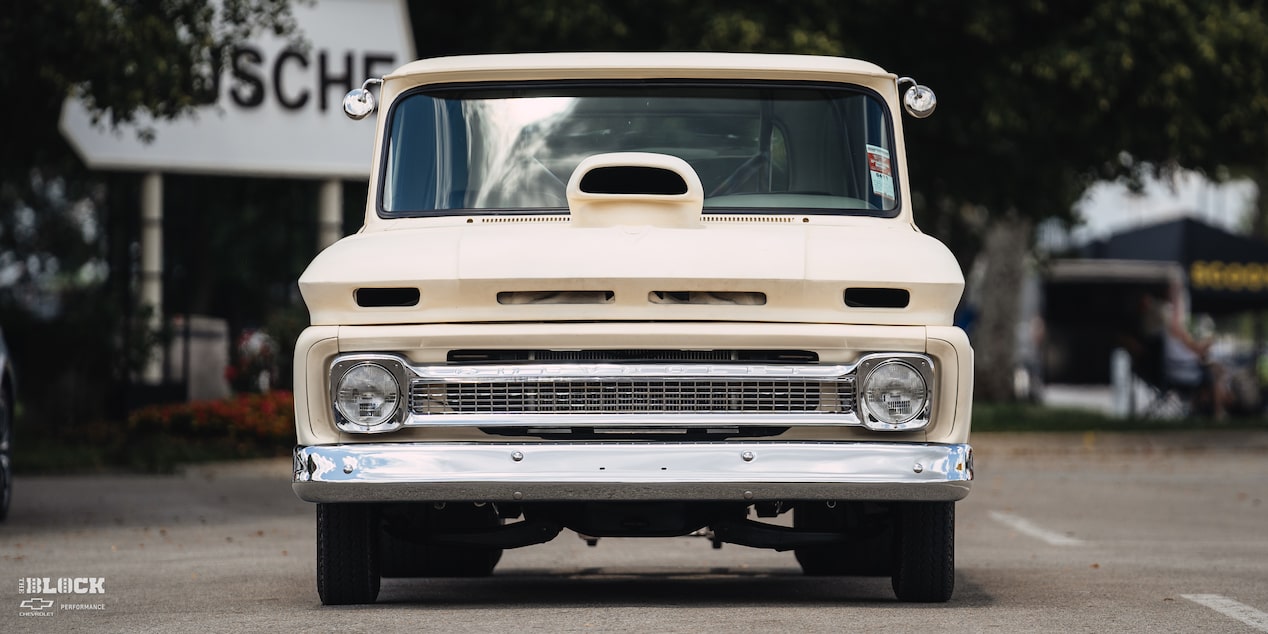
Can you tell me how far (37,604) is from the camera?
823 centimetres

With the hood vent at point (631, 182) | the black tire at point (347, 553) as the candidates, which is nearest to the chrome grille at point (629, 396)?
the black tire at point (347, 553)

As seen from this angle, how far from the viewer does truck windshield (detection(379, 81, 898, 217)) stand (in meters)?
7.93

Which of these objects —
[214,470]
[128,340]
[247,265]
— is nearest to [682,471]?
[214,470]

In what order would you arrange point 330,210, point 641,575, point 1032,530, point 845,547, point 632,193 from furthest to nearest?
point 330,210, point 1032,530, point 641,575, point 845,547, point 632,193

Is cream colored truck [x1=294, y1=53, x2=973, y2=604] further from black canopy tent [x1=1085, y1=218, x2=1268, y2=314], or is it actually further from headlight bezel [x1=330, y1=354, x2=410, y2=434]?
black canopy tent [x1=1085, y1=218, x2=1268, y2=314]

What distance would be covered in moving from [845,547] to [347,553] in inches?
90.6

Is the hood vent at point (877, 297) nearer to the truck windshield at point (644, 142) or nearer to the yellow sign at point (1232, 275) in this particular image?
the truck windshield at point (644, 142)

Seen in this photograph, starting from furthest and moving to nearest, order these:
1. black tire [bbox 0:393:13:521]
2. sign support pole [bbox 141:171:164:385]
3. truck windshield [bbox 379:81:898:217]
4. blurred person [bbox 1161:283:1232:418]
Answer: blurred person [bbox 1161:283:1232:418]
sign support pole [bbox 141:171:164:385]
black tire [bbox 0:393:13:521]
truck windshield [bbox 379:81:898:217]

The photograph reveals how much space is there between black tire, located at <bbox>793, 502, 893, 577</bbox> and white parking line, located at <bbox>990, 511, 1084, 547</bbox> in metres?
2.37

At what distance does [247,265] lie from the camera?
45969 millimetres

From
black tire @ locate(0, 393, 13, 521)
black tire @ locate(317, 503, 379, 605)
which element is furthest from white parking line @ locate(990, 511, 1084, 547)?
black tire @ locate(0, 393, 13, 521)

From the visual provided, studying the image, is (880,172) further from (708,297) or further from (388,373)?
(388,373)

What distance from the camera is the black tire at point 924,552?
7.55 metres

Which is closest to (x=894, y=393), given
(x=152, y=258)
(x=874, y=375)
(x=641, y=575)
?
(x=874, y=375)
